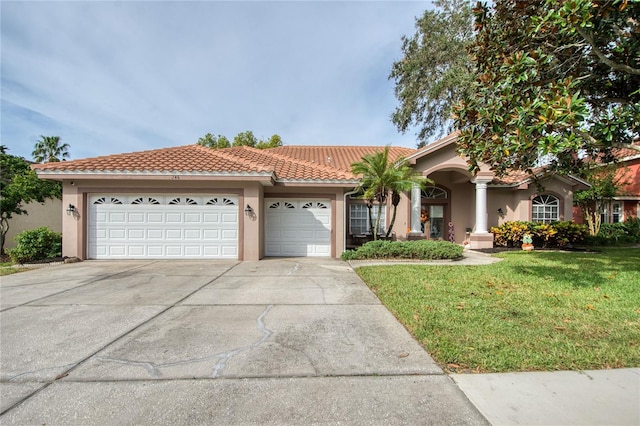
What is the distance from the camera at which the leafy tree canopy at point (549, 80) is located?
4.78 m

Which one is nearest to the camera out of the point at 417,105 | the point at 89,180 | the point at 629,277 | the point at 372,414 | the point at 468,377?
the point at 372,414

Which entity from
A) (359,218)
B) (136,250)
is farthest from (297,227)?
(136,250)

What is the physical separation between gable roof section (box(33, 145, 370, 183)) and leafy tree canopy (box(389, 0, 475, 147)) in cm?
1115

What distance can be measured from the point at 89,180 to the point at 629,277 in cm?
1588

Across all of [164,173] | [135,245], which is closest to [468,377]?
[164,173]

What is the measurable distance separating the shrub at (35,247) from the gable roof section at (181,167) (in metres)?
2.03

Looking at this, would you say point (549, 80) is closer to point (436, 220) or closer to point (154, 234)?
point (436, 220)

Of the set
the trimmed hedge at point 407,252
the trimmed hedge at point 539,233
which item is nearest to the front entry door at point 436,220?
the trimmed hedge at point 539,233

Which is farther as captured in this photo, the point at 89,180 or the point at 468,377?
the point at 89,180

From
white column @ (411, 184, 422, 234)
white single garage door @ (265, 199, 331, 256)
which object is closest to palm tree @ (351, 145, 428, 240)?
white single garage door @ (265, 199, 331, 256)

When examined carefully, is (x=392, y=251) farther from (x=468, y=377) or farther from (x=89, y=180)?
(x=89, y=180)

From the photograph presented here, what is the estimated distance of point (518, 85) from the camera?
5.76m

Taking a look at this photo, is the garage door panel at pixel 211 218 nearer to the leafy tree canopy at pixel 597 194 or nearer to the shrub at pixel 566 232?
the shrub at pixel 566 232

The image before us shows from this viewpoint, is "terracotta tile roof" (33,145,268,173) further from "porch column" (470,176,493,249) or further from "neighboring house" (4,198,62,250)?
"porch column" (470,176,493,249)
